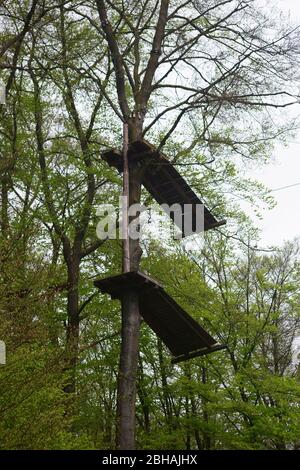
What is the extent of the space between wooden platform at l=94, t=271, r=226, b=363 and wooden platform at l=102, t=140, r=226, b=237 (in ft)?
7.21

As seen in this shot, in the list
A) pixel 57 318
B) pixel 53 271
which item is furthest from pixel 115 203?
pixel 53 271

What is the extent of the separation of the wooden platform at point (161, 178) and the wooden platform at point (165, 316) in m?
2.20

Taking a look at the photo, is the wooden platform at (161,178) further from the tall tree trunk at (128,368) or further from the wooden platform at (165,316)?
the wooden platform at (165,316)

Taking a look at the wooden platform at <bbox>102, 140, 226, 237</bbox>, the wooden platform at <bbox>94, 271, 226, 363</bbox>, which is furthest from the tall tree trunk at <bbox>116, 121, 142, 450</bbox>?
the wooden platform at <bbox>102, 140, 226, 237</bbox>

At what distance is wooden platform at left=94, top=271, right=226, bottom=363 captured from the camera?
8.58 meters

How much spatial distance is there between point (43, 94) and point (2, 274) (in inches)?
325

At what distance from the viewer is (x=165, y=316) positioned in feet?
31.2

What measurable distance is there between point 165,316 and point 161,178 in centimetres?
287

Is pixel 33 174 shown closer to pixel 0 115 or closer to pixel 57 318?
pixel 0 115

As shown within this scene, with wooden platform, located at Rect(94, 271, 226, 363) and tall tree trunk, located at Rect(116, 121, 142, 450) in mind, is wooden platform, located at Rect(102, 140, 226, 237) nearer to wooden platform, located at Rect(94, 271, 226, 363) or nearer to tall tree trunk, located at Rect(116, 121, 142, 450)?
tall tree trunk, located at Rect(116, 121, 142, 450)

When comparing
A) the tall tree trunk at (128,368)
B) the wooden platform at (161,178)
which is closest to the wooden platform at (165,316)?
the tall tree trunk at (128,368)

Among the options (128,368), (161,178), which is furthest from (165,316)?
(161,178)

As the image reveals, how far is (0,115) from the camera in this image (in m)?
12.2

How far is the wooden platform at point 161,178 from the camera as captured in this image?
9969 millimetres
